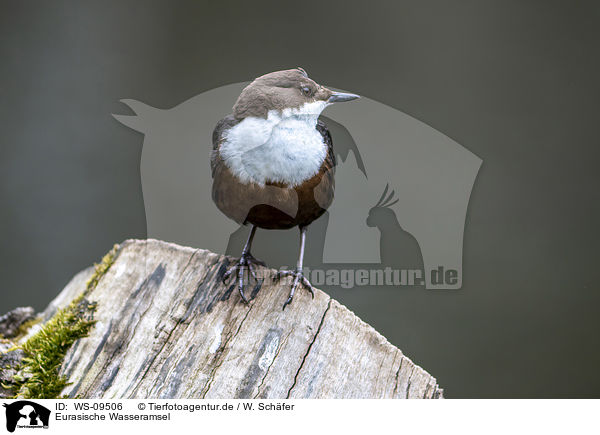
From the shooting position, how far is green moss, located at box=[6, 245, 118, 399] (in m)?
1.70

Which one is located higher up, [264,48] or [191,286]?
[264,48]

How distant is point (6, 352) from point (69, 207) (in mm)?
1731

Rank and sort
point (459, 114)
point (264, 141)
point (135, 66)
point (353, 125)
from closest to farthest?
point (264, 141)
point (353, 125)
point (459, 114)
point (135, 66)

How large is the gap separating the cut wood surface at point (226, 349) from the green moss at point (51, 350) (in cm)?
3

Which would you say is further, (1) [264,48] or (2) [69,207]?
(2) [69,207]

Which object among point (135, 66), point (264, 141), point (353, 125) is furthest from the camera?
point (135, 66)

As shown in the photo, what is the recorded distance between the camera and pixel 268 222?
1816 mm

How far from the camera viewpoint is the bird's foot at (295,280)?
1.69m

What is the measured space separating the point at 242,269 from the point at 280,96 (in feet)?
1.89

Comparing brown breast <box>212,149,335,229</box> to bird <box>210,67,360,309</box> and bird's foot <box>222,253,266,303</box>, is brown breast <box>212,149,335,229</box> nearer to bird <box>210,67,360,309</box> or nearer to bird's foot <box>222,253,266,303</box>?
bird <box>210,67,360,309</box>

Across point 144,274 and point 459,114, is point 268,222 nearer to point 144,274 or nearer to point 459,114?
point 144,274

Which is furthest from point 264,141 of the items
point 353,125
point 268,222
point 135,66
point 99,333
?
point 135,66
